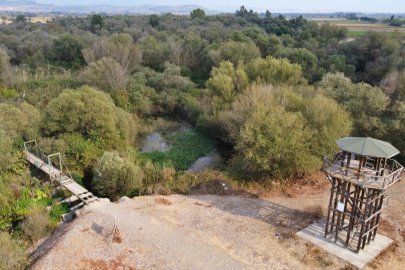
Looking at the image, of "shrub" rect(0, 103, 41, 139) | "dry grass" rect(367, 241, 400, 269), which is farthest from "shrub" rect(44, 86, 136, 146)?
"dry grass" rect(367, 241, 400, 269)

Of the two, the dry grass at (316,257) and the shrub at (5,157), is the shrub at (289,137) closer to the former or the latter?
the dry grass at (316,257)

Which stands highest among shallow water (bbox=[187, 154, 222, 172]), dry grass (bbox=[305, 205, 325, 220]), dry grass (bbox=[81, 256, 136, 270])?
dry grass (bbox=[305, 205, 325, 220])

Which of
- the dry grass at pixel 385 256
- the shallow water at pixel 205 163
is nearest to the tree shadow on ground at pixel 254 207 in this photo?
the dry grass at pixel 385 256

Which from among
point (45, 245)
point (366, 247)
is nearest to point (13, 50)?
point (45, 245)

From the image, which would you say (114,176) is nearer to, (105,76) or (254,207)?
(254,207)

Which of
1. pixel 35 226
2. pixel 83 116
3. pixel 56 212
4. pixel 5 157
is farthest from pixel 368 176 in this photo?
pixel 5 157

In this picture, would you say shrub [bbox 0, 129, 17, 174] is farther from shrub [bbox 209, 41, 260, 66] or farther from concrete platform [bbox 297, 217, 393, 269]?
shrub [bbox 209, 41, 260, 66]
